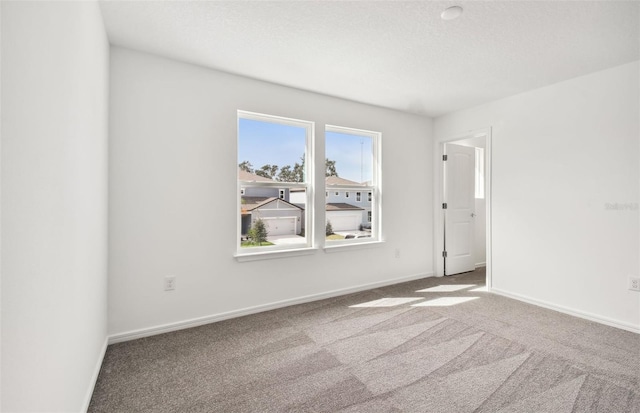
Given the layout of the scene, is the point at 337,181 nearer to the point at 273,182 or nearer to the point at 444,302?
the point at 273,182

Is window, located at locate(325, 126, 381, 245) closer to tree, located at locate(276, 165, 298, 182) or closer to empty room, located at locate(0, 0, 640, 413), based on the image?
empty room, located at locate(0, 0, 640, 413)

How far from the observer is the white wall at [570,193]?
2.82 metres

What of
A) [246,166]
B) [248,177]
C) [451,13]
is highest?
[451,13]

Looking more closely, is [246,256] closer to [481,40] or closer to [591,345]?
[481,40]

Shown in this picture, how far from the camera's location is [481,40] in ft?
7.93

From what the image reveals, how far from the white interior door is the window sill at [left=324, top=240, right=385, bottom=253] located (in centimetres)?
134

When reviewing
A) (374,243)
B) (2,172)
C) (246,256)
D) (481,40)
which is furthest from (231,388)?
(481,40)

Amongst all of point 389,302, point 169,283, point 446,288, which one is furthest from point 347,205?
A: point 169,283

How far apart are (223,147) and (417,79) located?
2106 millimetres

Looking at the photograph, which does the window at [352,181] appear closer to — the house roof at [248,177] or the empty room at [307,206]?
the empty room at [307,206]

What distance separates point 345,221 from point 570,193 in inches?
95.5

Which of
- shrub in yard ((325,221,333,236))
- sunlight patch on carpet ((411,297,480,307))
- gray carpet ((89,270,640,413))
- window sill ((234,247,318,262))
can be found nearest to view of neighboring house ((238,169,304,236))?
window sill ((234,247,318,262))

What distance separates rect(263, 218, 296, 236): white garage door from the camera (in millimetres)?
3418

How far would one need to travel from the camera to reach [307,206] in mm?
3615
